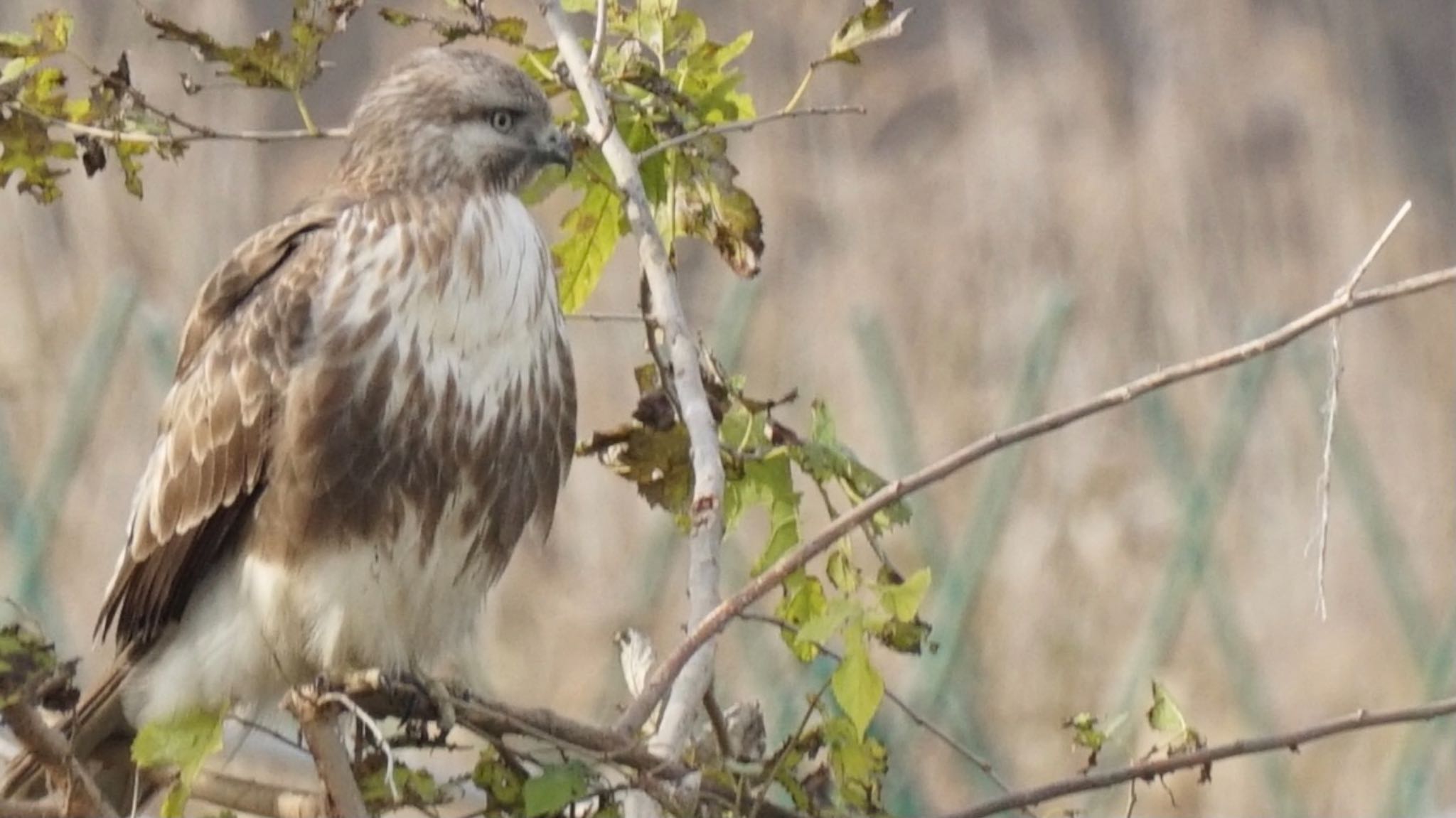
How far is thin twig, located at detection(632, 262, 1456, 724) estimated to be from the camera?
192cm

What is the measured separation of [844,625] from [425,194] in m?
1.05

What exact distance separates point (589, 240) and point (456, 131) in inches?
12.4

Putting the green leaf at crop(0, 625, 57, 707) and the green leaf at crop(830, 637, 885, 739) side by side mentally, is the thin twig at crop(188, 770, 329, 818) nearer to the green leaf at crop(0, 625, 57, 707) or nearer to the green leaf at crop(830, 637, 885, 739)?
the green leaf at crop(0, 625, 57, 707)

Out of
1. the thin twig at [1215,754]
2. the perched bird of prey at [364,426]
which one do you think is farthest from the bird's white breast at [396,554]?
the thin twig at [1215,754]

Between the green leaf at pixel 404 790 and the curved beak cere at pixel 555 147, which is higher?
the curved beak cere at pixel 555 147

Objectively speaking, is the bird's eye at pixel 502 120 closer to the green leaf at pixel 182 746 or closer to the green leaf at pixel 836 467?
the green leaf at pixel 836 467

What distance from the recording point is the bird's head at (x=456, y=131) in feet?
9.67

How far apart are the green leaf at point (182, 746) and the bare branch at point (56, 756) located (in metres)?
0.07

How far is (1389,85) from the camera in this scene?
752cm

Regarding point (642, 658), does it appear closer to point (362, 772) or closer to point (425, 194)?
point (362, 772)

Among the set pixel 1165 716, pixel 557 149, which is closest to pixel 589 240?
pixel 557 149

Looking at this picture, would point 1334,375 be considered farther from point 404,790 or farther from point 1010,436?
point 404,790

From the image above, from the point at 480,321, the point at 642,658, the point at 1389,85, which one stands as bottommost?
the point at 642,658

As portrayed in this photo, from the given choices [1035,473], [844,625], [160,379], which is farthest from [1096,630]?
[844,625]
